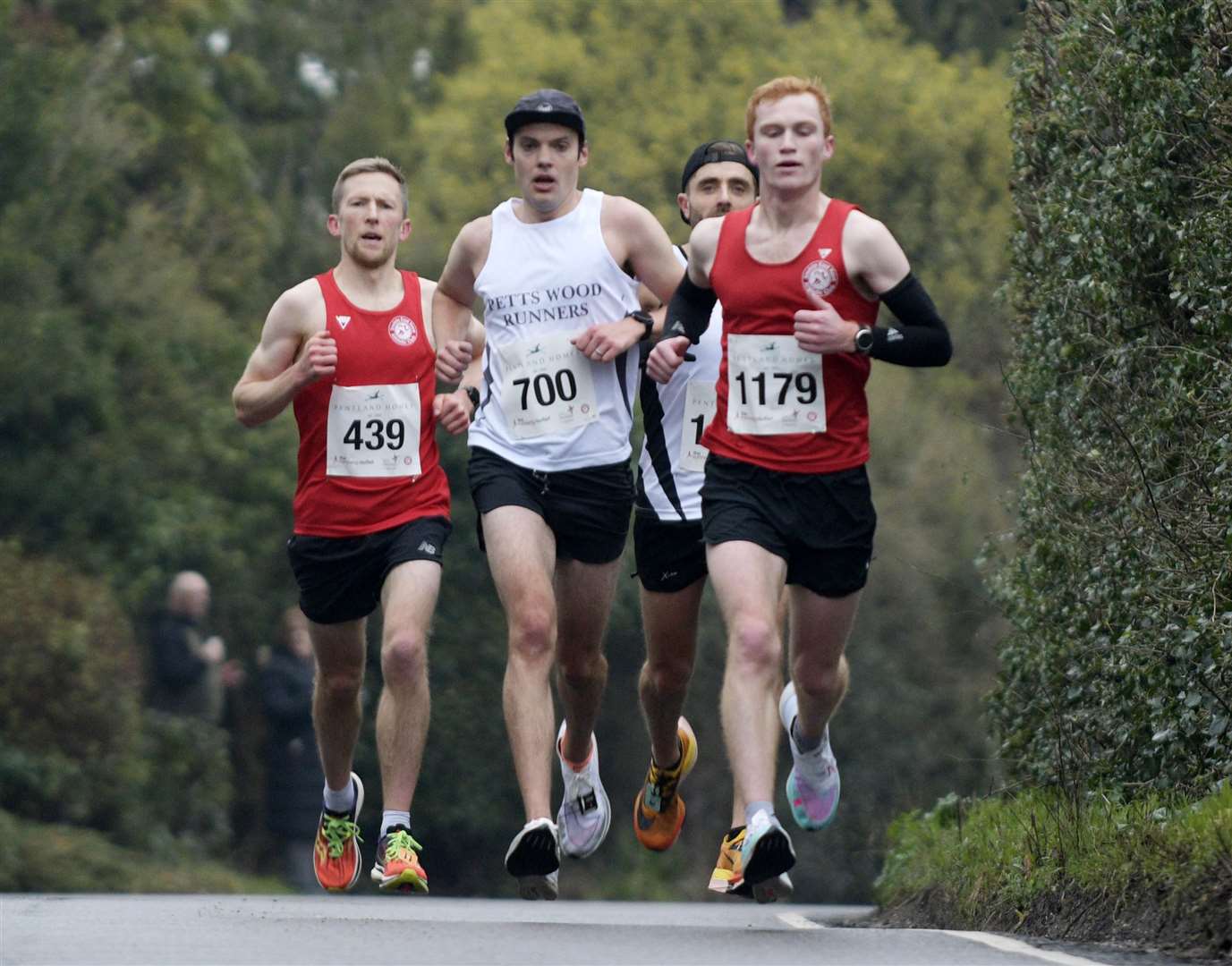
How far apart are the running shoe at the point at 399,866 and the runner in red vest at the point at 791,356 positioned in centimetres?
147

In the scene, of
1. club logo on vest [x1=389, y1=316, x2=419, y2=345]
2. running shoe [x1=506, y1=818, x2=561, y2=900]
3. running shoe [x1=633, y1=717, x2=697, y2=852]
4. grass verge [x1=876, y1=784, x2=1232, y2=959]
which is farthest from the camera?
running shoe [x1=633, y1=717, x2=697, y2=852]

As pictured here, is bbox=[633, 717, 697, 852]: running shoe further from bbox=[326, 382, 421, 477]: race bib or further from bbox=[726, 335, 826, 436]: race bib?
bbox=[726, 335, 826, 436]: race bib

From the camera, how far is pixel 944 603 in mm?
33656

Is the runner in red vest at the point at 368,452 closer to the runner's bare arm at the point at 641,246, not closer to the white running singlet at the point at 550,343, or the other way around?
the white running singlet at the point at 550,343

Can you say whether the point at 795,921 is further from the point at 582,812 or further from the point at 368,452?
the point at 368,452

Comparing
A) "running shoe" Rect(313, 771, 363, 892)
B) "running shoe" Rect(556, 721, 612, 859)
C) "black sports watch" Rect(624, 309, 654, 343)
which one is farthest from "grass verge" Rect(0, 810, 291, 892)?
"black sports watch" Rect(624, 309, 654, 343)

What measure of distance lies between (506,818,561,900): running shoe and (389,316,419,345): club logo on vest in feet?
7.37

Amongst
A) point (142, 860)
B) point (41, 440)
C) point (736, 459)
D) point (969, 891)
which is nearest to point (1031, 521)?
point (969, 891)

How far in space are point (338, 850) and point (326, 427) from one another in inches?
67.8

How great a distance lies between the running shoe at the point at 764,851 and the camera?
344 inches

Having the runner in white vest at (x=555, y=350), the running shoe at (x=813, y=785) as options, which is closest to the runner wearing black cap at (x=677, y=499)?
the runner in white vest at (x=555, y=350)

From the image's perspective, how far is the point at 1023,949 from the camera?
8422 millimetres

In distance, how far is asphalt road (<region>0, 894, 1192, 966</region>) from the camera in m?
8.03

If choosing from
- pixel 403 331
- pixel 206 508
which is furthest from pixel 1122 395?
pixel 206 508
